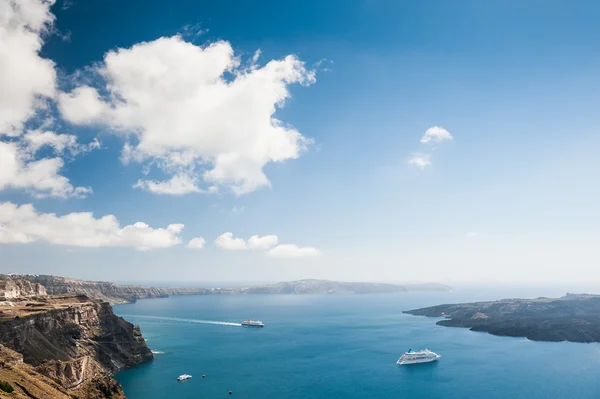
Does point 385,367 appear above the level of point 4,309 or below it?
below

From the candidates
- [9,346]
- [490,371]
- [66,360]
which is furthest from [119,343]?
[490,371]

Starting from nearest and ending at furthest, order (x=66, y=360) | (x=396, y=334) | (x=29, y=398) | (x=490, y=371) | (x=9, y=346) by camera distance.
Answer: (x=29, y=398) → (x=9, y=346) → (x=66, y=360) → (x=490, y=371) → (x=396, y=334)

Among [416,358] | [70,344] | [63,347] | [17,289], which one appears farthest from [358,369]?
[17,289]

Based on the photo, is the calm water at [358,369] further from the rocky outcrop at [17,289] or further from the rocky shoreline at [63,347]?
the rocky outcrop at [17,289]

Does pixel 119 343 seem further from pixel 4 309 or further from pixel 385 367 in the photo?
pixel 385 367

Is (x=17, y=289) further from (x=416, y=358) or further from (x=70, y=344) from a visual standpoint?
(x=416, y=358)

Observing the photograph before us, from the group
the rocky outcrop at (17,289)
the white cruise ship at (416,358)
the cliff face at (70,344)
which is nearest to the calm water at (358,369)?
the white cruise ship at (416,358)

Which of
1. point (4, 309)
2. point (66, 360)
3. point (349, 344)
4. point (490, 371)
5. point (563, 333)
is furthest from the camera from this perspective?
point (563, 333)
